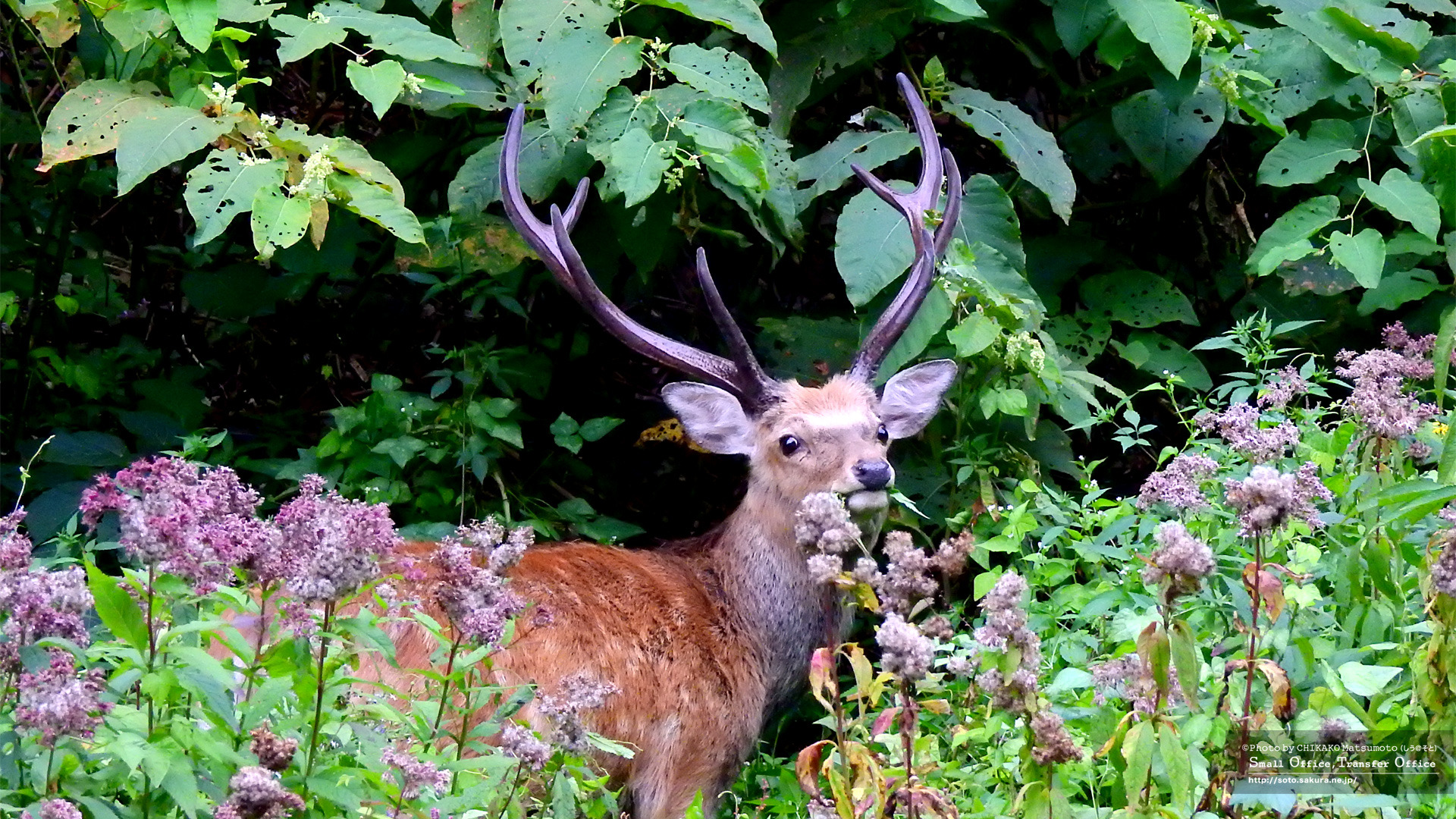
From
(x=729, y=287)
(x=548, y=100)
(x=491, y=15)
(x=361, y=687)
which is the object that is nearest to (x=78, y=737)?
(x=361, y=687)

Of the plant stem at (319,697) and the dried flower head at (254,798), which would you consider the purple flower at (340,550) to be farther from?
the dried flower head at (254,798)

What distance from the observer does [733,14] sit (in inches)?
179

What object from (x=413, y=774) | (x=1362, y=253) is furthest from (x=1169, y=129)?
(x=413, y=774)

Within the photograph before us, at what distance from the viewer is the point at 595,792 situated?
140 inches

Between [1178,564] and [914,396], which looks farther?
[914,396]

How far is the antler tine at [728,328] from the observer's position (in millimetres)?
4582

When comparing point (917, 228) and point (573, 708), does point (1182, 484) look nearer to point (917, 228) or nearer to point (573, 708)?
point (573, 708)

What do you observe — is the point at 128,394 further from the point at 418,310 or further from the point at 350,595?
the point at 350,595

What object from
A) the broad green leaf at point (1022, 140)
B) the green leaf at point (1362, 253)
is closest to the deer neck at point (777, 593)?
the broad green leaf at point (1022, 140)

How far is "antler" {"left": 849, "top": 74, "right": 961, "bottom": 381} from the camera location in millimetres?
4777

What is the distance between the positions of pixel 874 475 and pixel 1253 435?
4.09 ft

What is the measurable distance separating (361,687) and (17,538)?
3.47 ft

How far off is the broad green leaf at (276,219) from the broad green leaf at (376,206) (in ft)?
0.46

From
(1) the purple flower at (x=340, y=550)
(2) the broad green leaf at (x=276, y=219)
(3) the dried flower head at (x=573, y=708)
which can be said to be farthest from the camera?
(2) the broad green leaf at (x=276, y=219)
